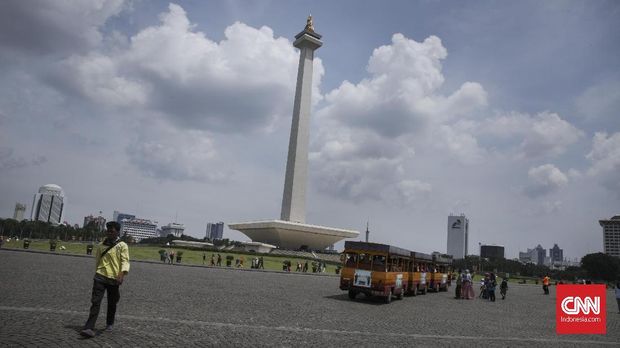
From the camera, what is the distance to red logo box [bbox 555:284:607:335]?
10805 millimetres

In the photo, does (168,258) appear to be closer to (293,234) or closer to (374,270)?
(374,270)

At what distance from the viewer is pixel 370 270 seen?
723 inches

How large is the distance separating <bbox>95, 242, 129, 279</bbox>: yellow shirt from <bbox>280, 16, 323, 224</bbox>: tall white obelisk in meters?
63.2

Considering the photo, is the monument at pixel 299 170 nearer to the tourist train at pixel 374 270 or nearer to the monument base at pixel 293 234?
the monument base at pixel 293 234

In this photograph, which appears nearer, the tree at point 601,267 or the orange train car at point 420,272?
the orange train car at point 420,272

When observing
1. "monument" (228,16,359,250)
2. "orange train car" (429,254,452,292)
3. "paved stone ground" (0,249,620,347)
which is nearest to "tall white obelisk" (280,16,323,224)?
"monument" (228,16,359,250)

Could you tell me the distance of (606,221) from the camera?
19738 cm

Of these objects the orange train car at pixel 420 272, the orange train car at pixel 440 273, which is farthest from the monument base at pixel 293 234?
the orange train car at pixel 420 272

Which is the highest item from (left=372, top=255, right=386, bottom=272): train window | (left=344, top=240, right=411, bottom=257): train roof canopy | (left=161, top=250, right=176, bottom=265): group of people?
(left=344, top=240, right=411, bottom=257): train roof canopy

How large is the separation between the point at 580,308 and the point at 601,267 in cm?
10688

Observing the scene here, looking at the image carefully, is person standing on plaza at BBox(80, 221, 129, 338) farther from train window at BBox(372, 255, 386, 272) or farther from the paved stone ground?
train window at BBox(372, 255, 386, 272)

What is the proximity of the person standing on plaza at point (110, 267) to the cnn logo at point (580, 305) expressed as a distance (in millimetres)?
9635

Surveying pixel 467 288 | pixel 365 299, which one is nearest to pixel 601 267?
pixel 467 288

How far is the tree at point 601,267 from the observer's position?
10031 centimetres
